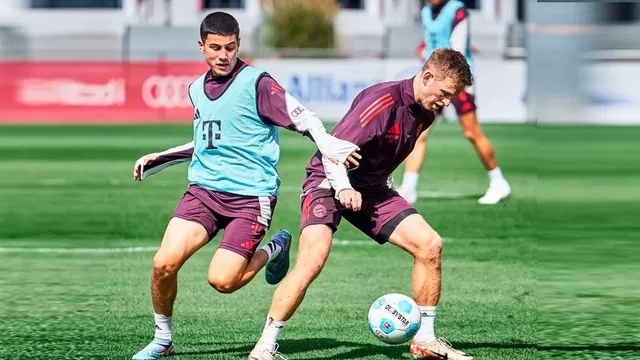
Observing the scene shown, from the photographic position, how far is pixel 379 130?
273 inches

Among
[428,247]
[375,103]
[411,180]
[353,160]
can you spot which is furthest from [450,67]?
[411,180]

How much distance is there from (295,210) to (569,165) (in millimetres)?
5277

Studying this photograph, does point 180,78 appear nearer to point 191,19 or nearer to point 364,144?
point 191,19

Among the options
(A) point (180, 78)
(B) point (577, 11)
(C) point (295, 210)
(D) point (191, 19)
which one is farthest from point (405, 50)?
(B) point (577, 11)

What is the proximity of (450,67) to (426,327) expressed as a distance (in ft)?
4.46

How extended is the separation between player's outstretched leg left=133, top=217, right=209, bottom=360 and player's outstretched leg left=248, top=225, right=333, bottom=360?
0.54 metres

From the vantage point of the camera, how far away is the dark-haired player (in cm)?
678

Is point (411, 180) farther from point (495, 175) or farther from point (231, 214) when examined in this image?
point (231, 214)

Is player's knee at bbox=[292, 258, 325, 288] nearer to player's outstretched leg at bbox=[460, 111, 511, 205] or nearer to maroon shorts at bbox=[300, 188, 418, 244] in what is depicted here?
maroon shorts at bbox=[300, 188, 418, 244]

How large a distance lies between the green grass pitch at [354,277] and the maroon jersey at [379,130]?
684 mm

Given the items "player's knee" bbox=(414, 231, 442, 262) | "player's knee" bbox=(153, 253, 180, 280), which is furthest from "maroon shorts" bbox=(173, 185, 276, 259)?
"player's knee" bbox=(414, 231, 442, 262)

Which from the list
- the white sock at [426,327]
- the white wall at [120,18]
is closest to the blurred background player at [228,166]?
the white sock at [426,327]

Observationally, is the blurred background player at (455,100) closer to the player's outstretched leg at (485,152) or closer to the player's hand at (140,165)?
the player's outstretched leg at (485,152)

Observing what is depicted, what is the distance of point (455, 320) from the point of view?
8.05 m
